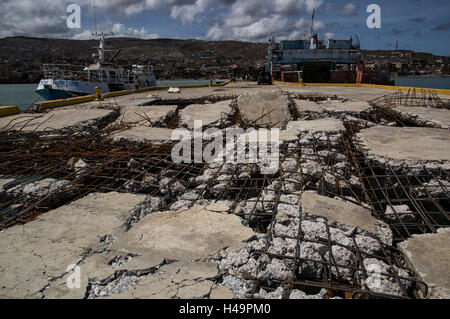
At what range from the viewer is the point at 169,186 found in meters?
3.47

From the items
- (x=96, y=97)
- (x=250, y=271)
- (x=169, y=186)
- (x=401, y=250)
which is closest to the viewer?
(x=250, y=271)

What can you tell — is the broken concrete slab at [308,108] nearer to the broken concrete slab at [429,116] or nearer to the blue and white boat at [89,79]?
the broken concrete slab at [429,116]

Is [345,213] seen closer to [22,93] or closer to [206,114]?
[206,114]

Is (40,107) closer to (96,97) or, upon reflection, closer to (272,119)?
(96,97)

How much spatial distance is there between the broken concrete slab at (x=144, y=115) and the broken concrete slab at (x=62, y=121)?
1.61 feet

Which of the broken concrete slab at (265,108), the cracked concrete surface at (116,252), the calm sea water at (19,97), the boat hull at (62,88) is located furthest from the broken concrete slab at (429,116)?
the boat hull at (62,88)

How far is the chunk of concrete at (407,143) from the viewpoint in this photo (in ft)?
13.0

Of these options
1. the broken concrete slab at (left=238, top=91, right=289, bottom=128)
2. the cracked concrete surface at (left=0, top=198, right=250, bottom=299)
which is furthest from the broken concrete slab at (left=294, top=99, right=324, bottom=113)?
the cracked concrete surface at (left=0, top=198, right=250, bottom=299)

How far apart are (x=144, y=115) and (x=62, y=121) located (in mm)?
1991
